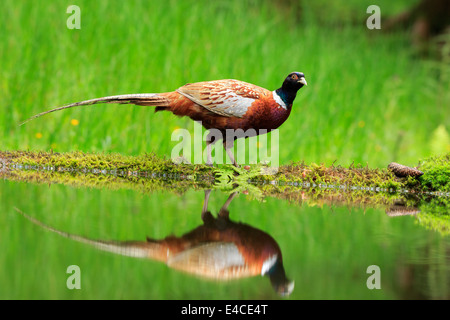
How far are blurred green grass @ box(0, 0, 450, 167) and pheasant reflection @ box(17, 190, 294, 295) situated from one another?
173 inches

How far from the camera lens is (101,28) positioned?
38.0ft

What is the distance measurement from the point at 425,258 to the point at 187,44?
8.47 metres

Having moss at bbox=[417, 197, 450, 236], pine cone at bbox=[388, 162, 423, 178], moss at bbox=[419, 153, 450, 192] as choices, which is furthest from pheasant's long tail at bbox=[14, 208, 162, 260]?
moss at bbox=[419, 153, 450, 192]

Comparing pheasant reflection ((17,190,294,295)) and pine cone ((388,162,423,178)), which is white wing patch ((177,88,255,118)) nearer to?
pine cone ((388,162,423,178))

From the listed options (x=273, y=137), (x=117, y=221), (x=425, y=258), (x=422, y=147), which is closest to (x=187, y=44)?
(x=273, y=137)

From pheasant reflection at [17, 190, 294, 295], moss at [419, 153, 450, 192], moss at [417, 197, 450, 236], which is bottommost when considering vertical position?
pheasant reflection at [17, 190, 294, 295]

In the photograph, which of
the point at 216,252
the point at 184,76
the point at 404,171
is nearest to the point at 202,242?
Answer: the point at 216,252

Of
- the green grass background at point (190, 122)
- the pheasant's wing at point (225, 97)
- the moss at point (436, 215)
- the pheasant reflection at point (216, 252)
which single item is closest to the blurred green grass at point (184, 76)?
the green grass background at point (190, 122)

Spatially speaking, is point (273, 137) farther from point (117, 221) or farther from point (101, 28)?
point (117, 221)

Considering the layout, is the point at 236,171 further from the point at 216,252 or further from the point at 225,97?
the point at 216,252

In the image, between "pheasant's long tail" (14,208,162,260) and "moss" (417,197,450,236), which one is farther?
"moss" (417,197,450,236)

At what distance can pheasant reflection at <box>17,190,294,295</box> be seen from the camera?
409 centimetres

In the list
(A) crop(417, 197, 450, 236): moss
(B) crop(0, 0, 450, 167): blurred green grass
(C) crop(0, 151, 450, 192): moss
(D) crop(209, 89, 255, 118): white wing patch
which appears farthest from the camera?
(B) crop(0, 0, 450, 167): blurred green grass

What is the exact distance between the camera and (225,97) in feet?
24.6
